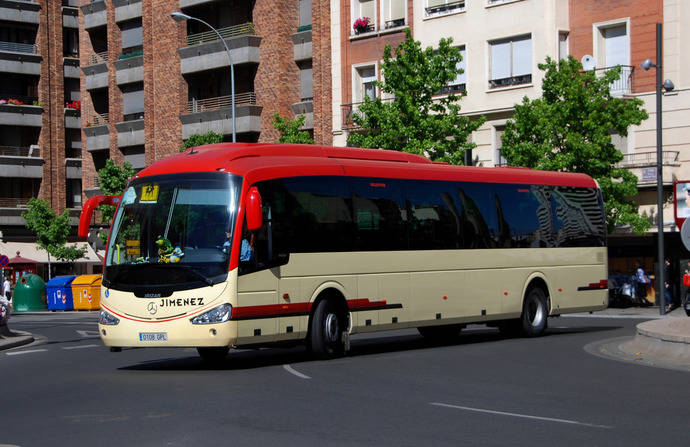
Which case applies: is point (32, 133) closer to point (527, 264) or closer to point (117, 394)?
point (527, 264)

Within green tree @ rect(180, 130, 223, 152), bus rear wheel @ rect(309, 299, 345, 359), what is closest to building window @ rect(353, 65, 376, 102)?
green tree @ rect(180, 130, 223, 152)

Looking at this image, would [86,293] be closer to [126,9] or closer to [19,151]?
[126,9]

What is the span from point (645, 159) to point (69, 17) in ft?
155

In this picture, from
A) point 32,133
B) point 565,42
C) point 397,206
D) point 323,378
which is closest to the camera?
point 323,378

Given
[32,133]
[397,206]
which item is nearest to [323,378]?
[397,206]

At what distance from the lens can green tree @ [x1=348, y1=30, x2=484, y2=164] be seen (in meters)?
38.0

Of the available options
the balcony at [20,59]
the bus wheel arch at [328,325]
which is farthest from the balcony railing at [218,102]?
the bus wheel arch at [328,325]

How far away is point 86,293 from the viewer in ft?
156

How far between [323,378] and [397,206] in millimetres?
5024

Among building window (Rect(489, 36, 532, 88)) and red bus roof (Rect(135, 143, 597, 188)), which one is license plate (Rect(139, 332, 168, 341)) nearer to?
red bus roof (Rect(135, 143, 597, 188))

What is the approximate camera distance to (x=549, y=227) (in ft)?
69.7

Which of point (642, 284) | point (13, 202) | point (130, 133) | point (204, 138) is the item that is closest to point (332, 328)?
point (642, 284)

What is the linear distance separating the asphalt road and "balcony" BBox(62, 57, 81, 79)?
187 ft

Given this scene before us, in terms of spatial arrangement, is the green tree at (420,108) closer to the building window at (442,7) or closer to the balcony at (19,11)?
the building window at (442,7)
